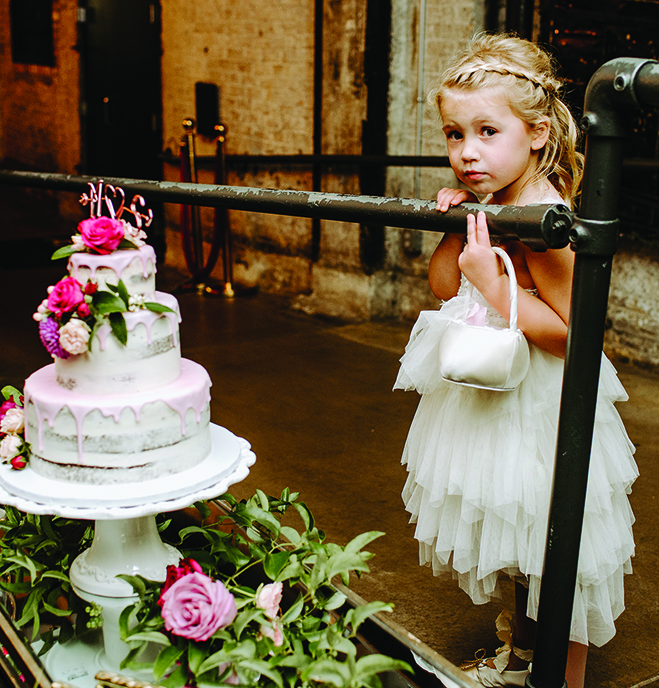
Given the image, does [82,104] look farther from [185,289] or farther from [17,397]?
[17,397]

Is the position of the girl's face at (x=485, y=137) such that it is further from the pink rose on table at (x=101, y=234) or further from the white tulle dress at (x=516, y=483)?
the pink rose on table at (x=101, y=234)

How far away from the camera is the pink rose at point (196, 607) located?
117cm

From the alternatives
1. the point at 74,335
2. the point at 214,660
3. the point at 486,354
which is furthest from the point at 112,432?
the point at 486,354

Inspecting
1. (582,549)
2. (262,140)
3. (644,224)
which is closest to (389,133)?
(262,140)

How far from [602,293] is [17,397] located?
123 centimetres

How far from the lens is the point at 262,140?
6637 mm

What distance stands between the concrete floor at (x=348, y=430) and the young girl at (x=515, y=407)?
630 millimetres

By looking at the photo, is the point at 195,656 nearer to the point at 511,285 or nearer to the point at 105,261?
the point at 105,261

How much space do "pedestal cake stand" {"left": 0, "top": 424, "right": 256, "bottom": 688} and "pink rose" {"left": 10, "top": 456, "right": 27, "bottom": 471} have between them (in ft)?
0.03

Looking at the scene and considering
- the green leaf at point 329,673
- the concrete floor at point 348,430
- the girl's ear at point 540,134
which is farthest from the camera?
the concrete floor at point 348,430

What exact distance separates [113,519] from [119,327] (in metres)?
0.33

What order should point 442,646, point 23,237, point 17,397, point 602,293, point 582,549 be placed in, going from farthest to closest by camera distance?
point 23,237 → point 442,646 → point 17,397 → point 582,549 → point 602,293

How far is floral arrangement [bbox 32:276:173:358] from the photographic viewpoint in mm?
1287

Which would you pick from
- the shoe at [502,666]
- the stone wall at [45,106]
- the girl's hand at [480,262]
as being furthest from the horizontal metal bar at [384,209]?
the stone wall at [45,106]
